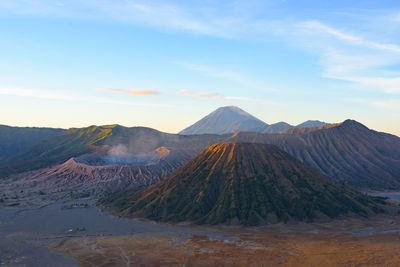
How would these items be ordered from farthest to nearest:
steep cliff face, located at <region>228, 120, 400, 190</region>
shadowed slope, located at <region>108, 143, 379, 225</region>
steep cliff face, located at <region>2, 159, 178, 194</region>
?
1. steep cliff face, located at <region>228, 120, 400, 190</region>
2. steep cliff face, located at <region>2, 159, 178, 194</region>
3. shadowed slope, located at <region>108, 143, 379, 225</region>

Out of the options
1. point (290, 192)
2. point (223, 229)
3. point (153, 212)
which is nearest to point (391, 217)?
point (290, 192)

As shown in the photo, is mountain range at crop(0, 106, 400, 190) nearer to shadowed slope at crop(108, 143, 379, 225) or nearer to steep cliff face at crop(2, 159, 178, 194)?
steep cliff face at crop(2, 159, 178, 194)

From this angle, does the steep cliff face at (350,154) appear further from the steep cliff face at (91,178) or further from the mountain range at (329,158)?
the steep cliff face at (91,178)

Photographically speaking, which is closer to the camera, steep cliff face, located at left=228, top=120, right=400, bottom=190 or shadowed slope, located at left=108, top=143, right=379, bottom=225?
shadowed slope, located at left=108, top=143, right=379, bottom=225

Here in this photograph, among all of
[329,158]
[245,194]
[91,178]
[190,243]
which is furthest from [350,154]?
[190,243]

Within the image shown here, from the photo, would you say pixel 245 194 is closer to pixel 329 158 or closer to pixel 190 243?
pixel 190 243

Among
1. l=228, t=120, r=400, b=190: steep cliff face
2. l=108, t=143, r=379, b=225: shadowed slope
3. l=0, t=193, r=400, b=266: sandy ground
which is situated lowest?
l=0, t=193, r=400, b=266: sandy ground

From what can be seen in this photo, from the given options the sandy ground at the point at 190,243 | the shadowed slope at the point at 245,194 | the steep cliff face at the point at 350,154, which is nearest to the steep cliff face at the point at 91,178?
the shadowed slope at the point at 245,194

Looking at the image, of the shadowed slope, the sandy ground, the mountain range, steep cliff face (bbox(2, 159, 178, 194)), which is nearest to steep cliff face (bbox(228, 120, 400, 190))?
the mountain range
